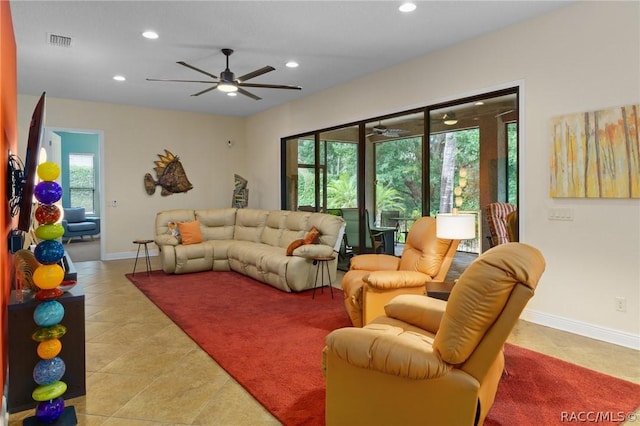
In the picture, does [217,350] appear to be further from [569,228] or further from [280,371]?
[569,228]

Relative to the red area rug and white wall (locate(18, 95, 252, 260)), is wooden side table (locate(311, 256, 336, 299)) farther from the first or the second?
white wall (locate(18, 95, 252, 260))

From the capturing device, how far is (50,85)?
613 cm

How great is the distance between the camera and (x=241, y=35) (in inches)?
165

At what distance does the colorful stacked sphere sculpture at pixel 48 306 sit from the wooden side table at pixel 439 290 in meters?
2.29

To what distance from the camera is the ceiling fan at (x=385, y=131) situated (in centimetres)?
541

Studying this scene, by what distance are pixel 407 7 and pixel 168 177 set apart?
5.98m

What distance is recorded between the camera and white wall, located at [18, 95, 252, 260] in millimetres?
7246

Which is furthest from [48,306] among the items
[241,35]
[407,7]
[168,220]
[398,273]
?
[168,220]

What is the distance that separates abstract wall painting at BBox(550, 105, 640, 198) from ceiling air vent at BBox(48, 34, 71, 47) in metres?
4.84

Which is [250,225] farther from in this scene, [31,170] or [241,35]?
[31,170]

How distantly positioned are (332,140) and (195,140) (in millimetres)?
3283

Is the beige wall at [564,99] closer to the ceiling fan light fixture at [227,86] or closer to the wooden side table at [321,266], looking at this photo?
the ceiling fan light fixture at [227,86]

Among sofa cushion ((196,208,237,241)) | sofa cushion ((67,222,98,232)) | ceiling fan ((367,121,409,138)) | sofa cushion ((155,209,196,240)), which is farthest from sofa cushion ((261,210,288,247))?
sofa cushion ((67,222,98,232))

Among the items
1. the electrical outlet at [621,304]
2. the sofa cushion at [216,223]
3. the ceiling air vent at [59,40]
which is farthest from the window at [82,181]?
the electrical outlet at [621,304]
